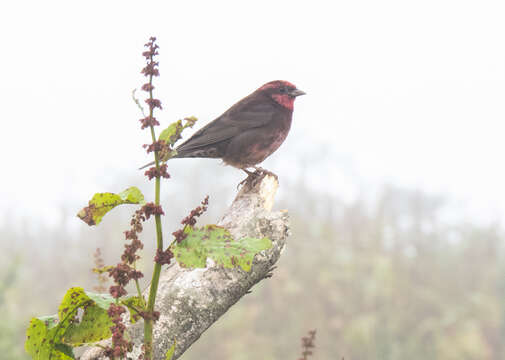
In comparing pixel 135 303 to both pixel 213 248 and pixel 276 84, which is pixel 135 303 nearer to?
pixel 213 248

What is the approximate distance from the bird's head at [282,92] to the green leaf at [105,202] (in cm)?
354

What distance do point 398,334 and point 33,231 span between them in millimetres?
19155

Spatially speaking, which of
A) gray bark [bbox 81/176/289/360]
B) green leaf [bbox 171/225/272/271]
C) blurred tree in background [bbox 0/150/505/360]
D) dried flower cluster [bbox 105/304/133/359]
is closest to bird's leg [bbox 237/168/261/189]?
gray bark [bbox 81/176/289/360]

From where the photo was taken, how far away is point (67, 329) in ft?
3.74

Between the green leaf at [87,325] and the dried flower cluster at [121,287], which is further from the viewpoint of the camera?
the green leaf at [87,325]

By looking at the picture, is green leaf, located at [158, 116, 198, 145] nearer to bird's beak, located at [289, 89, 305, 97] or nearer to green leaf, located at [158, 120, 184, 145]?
green leaf, located at [158, 120, 184, 145]

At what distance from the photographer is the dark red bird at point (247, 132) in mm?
4105

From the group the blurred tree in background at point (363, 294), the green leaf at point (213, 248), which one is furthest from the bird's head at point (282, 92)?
the blurred tree in background at point (363, 294)

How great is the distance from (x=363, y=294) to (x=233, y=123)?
Result: 46.1 feet

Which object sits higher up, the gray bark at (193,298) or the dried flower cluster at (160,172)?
the dried flower cluster at (160,172)

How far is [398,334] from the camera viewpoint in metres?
15.8

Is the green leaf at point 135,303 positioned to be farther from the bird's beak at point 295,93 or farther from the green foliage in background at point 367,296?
the green foliage in background at point 367,296

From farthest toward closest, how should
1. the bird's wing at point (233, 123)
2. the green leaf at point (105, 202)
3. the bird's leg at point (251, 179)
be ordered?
1. the bird's wing at point (233, 123)
2. the bird's leg at point (251, 179)
3. the green leaf at point (105, 202)

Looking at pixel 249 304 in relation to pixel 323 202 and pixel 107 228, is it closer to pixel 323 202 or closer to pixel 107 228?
pixel 107 228
